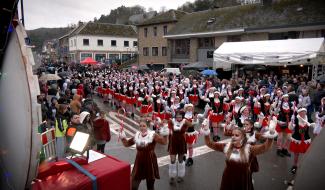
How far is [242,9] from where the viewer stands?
28.5m

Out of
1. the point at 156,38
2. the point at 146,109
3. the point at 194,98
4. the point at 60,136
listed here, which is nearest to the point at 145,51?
the point at 156,38

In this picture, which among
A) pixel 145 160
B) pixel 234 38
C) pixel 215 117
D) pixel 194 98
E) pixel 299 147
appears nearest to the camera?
pixel 145 160

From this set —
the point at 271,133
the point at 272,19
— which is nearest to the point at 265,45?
the point at 272,19

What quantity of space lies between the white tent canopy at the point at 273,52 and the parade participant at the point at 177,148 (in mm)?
11946

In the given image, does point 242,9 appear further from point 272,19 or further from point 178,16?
point 178,16

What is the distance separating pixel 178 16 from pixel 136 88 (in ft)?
77.4

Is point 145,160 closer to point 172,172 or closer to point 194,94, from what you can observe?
point 172,172

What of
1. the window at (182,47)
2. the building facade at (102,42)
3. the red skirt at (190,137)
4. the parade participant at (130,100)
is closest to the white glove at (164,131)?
the red skirt at (190,137)

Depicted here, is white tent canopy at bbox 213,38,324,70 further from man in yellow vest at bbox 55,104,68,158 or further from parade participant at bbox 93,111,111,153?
man in yellow vest at bbox 55,104,68,158

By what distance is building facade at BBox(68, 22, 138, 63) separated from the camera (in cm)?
4797

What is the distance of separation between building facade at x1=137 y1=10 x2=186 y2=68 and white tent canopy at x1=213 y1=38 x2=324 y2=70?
53.6 ft

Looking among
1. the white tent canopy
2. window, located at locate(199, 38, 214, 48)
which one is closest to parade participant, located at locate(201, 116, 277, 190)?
the white tent canopy

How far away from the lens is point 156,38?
36.2 m

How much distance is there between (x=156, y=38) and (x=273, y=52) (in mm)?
21760
